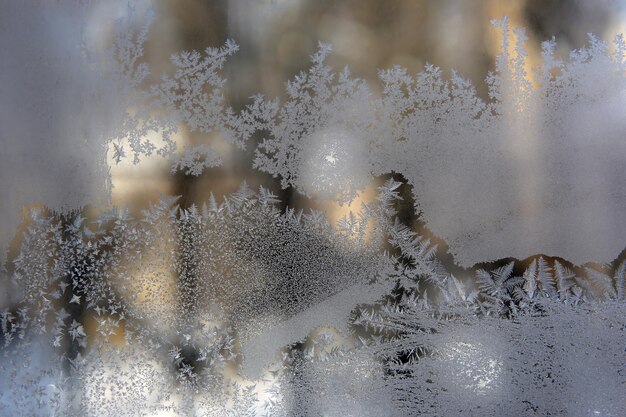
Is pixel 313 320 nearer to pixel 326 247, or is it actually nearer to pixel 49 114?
pixel 326 247

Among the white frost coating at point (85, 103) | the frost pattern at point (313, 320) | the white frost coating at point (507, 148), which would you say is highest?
the white frost coating at point (85, 103)

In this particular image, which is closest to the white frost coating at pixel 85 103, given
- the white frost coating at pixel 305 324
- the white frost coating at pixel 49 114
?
the white frost coating at pixel 49 114

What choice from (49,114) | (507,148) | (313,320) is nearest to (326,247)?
(313,320)

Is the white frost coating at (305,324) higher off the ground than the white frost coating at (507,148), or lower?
lower

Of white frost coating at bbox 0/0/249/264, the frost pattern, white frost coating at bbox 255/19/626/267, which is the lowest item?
the frost pattern

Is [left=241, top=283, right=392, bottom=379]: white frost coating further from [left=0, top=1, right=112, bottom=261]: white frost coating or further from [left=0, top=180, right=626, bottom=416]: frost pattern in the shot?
[left=0, top=1, right=112, bottom=261]: white frost coating

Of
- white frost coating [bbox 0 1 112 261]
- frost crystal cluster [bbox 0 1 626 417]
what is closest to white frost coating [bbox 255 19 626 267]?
frost crystal cluster [bbox 0 1 626 417]

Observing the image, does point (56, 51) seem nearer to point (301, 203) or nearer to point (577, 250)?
point (301, 203)

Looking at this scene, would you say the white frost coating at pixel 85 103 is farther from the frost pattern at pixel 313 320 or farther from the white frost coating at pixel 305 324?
the white frost coating at pixel 305 324
